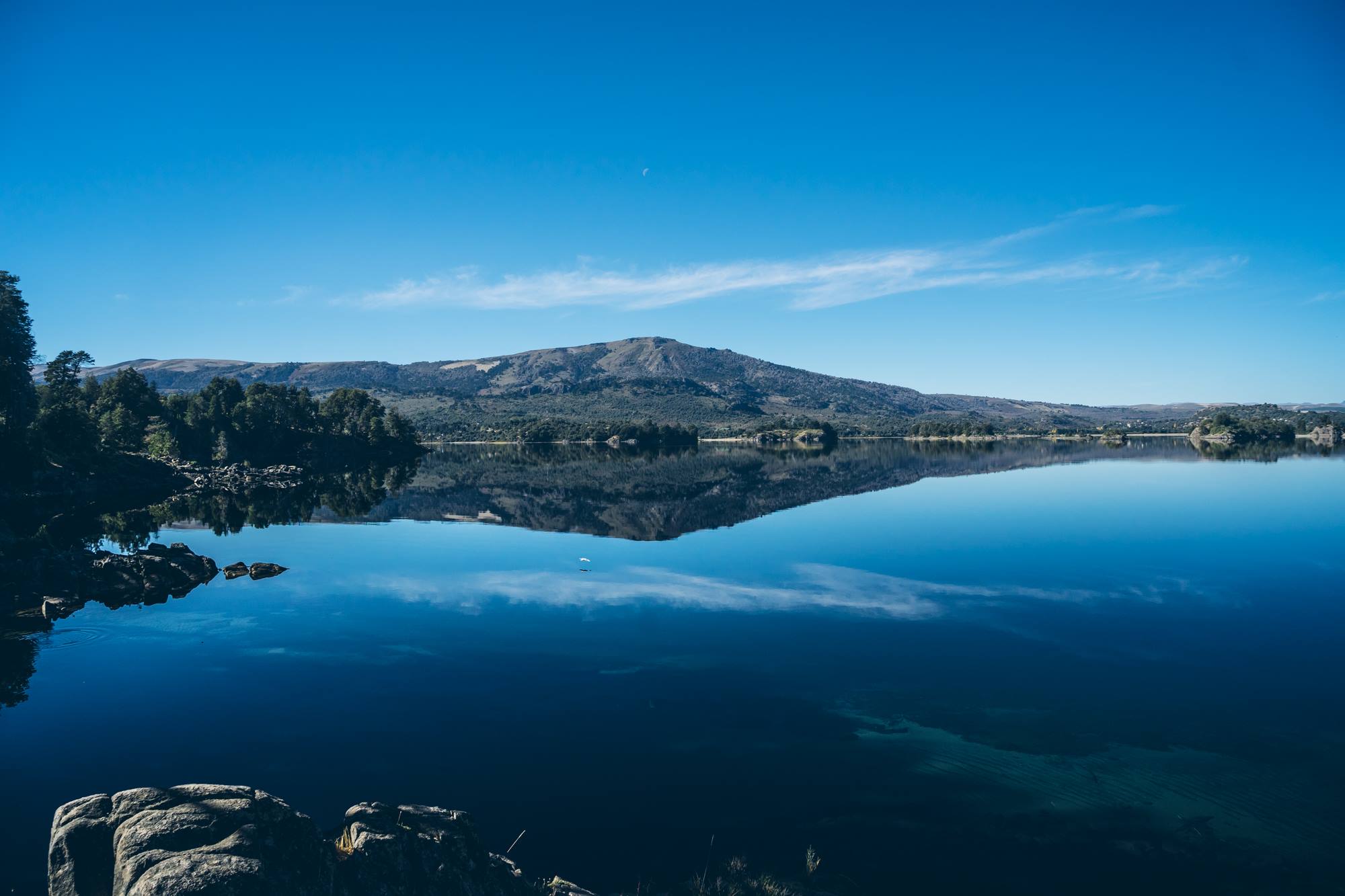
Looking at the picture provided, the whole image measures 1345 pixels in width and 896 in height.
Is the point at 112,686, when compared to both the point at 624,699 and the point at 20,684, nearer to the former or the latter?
the point at 20,684

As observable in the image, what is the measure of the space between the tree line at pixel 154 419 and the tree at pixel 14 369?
4.0 inches

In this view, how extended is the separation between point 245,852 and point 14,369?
7631 cm

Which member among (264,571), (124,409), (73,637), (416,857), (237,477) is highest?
(124,409)

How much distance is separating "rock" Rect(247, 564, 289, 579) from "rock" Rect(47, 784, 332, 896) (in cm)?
2714

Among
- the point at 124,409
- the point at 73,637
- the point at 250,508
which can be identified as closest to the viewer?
the point at 73,637

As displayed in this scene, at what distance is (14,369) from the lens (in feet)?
203

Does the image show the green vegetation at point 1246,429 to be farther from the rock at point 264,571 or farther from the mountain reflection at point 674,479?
the rock at point 264,571

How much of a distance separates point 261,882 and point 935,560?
107 feet

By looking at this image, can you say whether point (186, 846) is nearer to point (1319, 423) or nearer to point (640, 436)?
point (640, 436)

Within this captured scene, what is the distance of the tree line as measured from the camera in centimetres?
6281

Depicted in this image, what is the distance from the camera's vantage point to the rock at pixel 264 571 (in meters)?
33.0

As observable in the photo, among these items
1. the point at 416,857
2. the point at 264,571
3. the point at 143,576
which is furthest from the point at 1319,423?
the point at 416,857

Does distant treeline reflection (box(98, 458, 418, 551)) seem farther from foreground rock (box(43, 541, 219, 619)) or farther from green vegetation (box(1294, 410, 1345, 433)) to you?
green vegetation (box(1294, 410, 1345, 433))

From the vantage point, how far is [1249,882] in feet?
35.1
